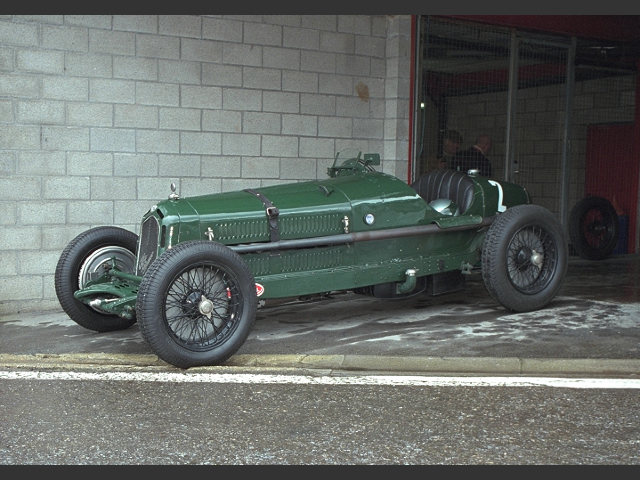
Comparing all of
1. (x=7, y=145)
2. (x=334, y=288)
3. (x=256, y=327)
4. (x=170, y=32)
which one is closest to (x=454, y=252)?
(x=334, y=288)

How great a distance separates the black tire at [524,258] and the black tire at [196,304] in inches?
96.8

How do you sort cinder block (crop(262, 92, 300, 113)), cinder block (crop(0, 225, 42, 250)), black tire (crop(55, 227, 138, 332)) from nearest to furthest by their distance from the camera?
black tire (crop(55, 227, 138, 332)) → cinder block (crop(0, 225, 42, 250)) → cinder block (crop(262, 92, 300, 113))

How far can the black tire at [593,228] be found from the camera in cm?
1198

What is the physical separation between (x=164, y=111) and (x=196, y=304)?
3460 millimetres

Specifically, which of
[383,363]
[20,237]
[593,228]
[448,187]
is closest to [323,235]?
[383,363]

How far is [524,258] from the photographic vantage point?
7.85 meters

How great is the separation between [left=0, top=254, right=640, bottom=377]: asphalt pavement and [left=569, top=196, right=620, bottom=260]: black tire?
2.94m

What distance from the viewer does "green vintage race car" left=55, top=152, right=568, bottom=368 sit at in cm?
617

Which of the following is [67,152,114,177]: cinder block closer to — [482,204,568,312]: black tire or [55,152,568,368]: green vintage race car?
[55,152,568,368]: green vintage race car

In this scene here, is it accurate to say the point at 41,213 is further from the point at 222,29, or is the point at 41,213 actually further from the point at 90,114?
the point at 222,29

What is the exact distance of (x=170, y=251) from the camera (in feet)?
19.8

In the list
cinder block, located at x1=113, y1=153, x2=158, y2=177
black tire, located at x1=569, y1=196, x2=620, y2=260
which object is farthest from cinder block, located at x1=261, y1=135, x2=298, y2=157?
black tire, located at x1=569, y1=196, x2=620, y2=260

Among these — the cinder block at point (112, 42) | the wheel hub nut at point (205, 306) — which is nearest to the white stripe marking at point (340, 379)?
the wheel hub nut at point (205, 306)

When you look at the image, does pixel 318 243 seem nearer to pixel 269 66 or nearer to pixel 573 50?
pixel 269 66
